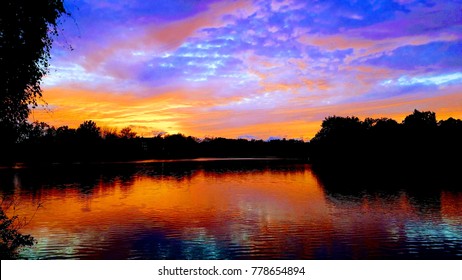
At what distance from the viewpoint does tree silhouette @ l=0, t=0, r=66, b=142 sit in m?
13.6

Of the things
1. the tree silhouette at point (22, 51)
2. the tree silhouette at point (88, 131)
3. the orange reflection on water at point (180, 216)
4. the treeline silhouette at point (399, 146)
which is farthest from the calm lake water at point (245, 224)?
the tree silhouette at point (88, 131)

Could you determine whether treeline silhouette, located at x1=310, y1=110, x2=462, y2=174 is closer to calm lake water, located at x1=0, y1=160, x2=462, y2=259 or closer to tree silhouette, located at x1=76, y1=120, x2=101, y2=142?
calm lake water, located at x1=0, y1=160, x2=462, y2=259

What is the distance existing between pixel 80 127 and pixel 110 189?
14015 centimetres

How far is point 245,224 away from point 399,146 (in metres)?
92.1

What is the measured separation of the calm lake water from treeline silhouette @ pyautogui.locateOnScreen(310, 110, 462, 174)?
152 ft

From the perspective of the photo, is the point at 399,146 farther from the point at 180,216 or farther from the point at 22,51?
the point at 22,51

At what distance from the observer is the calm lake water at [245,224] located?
1925 cm

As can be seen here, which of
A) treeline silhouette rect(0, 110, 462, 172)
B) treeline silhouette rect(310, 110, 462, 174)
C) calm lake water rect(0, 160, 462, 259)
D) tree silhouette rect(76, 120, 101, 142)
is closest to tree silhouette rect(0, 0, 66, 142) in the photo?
calm lake water rect(0, 160, 462, 259)

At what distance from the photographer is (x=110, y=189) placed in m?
48.1

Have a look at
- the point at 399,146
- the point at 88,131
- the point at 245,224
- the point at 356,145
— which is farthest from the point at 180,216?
the point at 88,131

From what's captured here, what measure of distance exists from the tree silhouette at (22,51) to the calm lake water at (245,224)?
7368mm

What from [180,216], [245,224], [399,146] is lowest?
[245,224]

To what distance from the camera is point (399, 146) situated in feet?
349
